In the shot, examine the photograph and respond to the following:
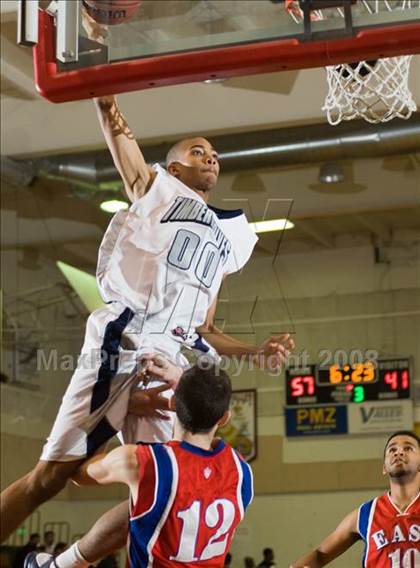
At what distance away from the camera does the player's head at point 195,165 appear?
17.6 feet

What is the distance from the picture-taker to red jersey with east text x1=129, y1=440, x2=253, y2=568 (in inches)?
151

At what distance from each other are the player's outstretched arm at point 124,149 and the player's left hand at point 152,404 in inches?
40.6

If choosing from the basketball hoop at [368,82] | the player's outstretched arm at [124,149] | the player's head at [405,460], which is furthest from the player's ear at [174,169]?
the player's head at [405,460]

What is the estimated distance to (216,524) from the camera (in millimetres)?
3920

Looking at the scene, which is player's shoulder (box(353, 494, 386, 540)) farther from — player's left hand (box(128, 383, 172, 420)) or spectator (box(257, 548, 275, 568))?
spectator (box(257, 548, 275, 568))

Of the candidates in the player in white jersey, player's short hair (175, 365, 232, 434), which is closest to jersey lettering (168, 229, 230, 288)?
the player in white jersey

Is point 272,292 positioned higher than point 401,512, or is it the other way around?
point 272,292

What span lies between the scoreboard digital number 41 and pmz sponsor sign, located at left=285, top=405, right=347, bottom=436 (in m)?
0.30

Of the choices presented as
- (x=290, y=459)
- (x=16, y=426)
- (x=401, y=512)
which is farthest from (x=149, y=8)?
(x=16, y=426)

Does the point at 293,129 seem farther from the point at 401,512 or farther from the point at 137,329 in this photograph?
the point at 401,512

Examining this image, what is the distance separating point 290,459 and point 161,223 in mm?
2618

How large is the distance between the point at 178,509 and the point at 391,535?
1.40m

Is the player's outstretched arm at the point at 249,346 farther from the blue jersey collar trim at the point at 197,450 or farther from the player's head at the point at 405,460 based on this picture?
the blue jersey collar trim at the point at 197,450

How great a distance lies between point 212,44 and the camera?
162 inches
